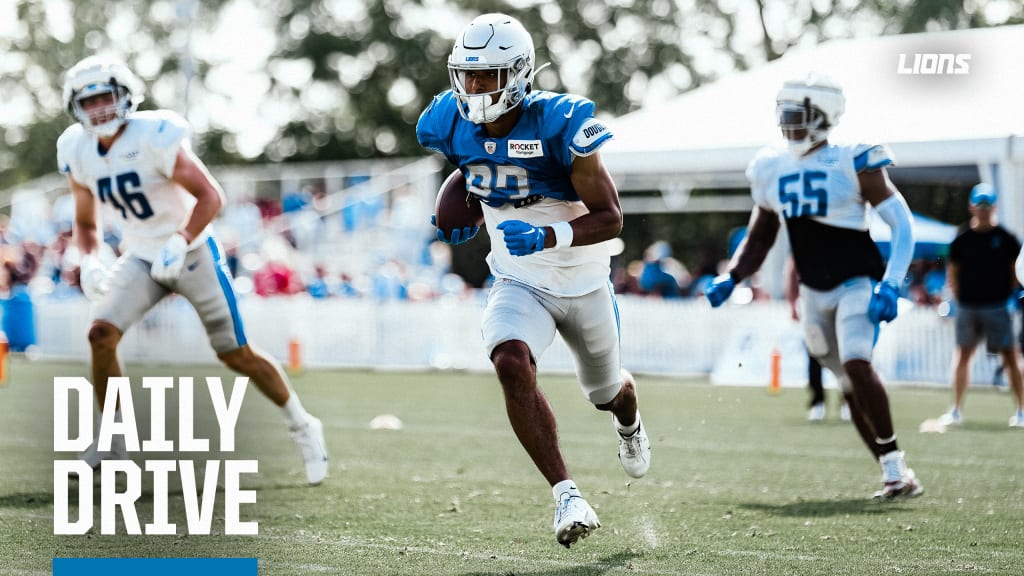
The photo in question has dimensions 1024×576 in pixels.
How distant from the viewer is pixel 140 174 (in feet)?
20.5

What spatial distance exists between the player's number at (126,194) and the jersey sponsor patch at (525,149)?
2291 mm

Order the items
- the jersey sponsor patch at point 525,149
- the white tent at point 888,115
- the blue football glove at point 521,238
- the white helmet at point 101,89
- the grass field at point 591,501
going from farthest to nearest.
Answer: the white tent at point 888,115 < the white helmet at point 101,89 < the jersey sponsor patch at point 525,149 < the grass field at point 591,501 < the blue football glove at point 521,238

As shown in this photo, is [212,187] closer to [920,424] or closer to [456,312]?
[920,424]

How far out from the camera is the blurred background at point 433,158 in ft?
41.3

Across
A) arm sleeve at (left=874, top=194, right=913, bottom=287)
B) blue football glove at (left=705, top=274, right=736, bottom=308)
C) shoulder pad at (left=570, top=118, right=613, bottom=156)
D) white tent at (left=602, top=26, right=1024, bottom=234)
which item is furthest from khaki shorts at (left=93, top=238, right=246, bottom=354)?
white tent at (left=602, top=26, right=1024, bottom=234)

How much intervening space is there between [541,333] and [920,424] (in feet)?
19.0

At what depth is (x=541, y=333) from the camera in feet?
15.5

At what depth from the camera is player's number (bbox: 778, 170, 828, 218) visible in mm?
6070

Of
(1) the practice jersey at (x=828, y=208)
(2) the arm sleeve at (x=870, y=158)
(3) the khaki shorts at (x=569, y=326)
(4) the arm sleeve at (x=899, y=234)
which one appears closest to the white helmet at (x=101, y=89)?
(3) the khaki shorts at (x=569, y=326)

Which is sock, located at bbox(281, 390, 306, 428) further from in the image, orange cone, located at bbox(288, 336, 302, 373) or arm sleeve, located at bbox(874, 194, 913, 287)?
orange cone, located at bbox(288, 336, 302, 373)

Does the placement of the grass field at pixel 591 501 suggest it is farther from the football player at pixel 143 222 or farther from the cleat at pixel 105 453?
the football player at pixel 143 222

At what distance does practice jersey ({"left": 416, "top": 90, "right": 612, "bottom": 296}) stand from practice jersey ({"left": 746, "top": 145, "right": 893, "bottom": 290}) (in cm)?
144

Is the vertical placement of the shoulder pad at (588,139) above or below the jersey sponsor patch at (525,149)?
above

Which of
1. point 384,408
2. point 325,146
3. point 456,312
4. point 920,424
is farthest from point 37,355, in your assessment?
point 325,146
